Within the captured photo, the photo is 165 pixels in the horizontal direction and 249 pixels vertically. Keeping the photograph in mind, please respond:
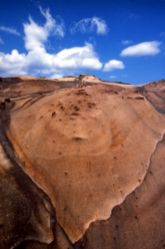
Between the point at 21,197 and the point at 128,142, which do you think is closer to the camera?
the point at 21,197

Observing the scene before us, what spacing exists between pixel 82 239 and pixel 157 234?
630 mm

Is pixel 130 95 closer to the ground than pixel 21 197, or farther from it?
farther from it

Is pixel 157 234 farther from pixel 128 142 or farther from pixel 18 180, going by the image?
pixel 18 180

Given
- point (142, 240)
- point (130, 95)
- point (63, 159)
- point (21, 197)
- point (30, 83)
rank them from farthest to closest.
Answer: point (30, 83) < point (130, 95) < point (63, 159) < point (142, 240) < point (21, 197)

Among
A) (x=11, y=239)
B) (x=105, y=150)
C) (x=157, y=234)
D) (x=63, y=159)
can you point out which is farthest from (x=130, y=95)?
(x=11, y=239)

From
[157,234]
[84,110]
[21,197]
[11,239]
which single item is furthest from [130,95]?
[11,239]

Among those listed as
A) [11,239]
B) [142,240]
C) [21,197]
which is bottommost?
[142,240]

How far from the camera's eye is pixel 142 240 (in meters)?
2.30

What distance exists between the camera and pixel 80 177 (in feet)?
7.88

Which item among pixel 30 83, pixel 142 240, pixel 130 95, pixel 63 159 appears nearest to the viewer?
pixel 142 240

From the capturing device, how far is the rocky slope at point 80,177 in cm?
212

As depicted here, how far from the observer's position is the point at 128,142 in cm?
271

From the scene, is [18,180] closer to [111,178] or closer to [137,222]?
[111,178]

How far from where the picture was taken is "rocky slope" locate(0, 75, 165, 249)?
212cm
